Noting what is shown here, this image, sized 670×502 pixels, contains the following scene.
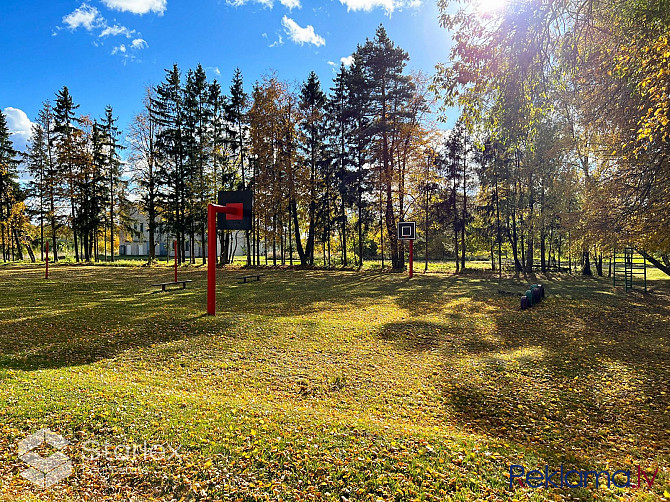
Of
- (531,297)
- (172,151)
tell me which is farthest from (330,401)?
(172,151)

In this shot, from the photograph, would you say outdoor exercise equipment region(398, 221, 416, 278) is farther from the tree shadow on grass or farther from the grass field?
the tree shadow on grass

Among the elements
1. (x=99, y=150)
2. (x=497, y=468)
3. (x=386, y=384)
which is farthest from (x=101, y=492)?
(x=99, y=150)

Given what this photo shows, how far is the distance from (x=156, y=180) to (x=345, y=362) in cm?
2747

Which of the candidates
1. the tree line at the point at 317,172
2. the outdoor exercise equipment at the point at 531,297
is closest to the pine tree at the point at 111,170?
the tree line at the point at 317,172

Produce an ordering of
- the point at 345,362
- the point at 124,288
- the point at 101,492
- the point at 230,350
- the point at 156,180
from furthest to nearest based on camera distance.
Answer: the point at 156,180
the point at 124,288
the point at 230,350
the point at 345,362
the point at 101,492

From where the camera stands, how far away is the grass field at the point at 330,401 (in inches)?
115

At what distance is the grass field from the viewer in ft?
9.59

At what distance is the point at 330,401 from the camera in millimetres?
4758

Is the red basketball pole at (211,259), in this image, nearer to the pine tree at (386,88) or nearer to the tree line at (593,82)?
the tree line at (593,82)

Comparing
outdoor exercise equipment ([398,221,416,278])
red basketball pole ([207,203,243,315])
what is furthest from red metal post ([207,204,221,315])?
outdoor exercise equipment ([398,221,416,278])

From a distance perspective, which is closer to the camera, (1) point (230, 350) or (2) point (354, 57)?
(1) point (230, 350)

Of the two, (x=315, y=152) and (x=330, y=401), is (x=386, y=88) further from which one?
(x=330, y=401)

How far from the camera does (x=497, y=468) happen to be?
3.16m

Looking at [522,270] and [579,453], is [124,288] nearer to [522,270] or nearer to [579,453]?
[579,453]
